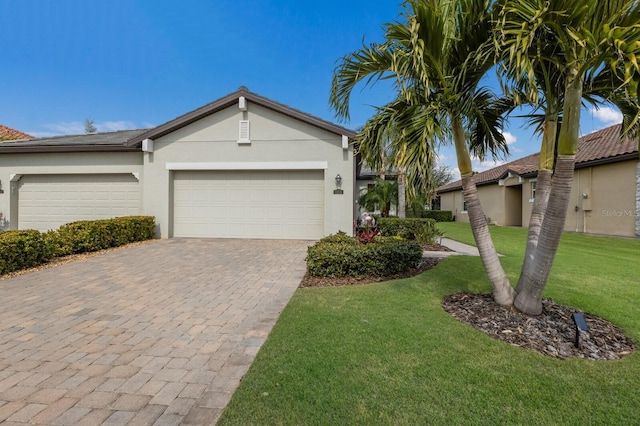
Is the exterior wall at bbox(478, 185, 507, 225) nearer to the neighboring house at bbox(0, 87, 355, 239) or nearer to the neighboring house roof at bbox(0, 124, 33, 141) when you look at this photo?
the neighboring house at bbox(0, 87, 355, 239)

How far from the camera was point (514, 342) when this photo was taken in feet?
10.8

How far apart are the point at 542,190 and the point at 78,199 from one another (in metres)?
14.2

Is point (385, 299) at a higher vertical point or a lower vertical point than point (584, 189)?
lower

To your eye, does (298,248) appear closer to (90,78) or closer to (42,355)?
(42,355)

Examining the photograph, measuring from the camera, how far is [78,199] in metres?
11.5

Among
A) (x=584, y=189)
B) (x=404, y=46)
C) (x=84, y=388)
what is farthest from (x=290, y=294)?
(x=584, y=189)

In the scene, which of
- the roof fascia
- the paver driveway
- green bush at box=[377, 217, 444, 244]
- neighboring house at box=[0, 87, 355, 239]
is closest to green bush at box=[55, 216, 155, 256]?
neighboring house at box=[0, 87, 355, 239]

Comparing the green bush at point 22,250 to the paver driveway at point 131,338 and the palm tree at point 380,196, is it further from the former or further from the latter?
the palm tree at point 380,196

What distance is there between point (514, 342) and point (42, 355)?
490 cm

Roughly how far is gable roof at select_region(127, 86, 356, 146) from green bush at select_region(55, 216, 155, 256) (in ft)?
9.99

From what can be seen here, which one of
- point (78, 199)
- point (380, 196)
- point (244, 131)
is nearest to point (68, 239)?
point (78, 199)

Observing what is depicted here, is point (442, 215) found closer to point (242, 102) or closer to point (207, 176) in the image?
point (242, 102)

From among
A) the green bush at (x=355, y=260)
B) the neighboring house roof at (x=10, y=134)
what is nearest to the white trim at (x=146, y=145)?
the green bush at (x=355, y=260)

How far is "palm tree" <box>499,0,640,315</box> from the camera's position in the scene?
2834 mm
